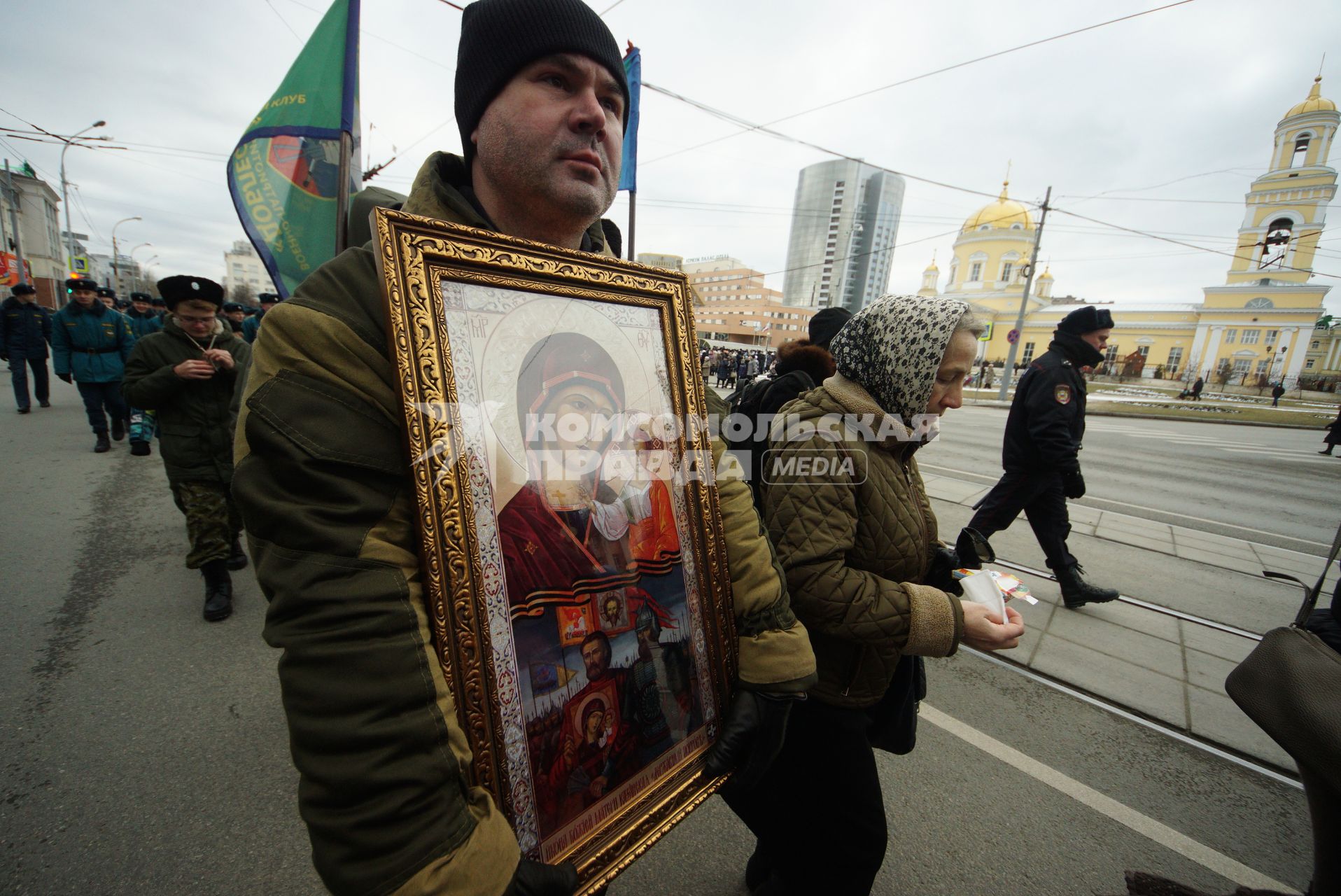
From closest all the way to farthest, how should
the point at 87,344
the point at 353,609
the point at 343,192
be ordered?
the point at 353,609 < the point at 343,192 < the point at 87,344

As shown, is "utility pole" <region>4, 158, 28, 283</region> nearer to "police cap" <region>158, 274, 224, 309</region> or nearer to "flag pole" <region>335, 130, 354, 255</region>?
"police cap" <region>158, 274, 224, 309</region>

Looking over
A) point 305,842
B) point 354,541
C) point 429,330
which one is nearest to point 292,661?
point 354,541

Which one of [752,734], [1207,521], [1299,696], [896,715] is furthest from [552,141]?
[1207,521]

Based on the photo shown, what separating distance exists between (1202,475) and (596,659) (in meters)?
13.1

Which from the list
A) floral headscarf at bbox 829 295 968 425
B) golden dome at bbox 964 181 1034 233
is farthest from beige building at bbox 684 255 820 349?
floral headscarf at bbox 829 295 968 425

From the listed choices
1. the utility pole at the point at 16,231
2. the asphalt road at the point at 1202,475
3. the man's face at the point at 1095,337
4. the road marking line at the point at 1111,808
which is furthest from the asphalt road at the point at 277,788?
the utility pole at the point at 16,231

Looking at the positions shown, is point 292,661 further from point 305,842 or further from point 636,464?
point 305,842

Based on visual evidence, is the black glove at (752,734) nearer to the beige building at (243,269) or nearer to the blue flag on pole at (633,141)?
the blue flag on pole at (633,141)

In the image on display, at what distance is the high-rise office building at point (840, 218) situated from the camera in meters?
66.9

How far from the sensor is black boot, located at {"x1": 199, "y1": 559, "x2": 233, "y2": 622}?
315cm

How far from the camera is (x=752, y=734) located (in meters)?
1.19

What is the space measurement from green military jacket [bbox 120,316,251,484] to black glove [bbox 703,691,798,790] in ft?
11.6

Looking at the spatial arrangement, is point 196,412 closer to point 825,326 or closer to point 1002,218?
point 825,326

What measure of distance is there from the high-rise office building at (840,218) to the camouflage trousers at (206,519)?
6790 cm
